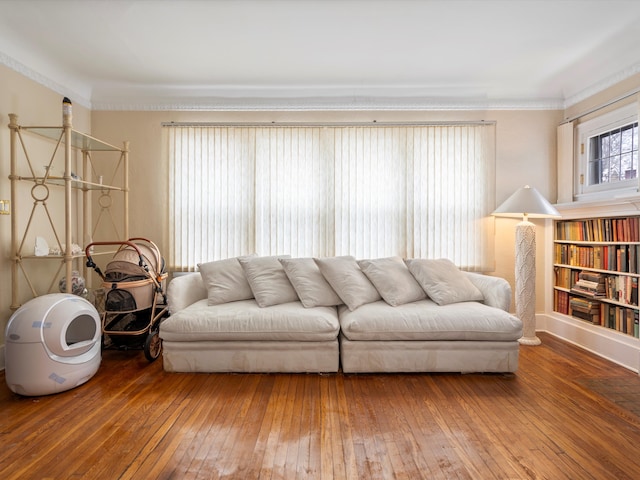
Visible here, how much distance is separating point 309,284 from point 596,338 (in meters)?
2.71

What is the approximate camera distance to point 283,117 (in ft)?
13.4

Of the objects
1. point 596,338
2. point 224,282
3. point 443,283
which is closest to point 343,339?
point 443,283

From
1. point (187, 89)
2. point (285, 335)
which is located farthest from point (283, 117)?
point (285, 335)

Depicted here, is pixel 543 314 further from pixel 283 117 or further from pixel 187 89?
pixel 187 89

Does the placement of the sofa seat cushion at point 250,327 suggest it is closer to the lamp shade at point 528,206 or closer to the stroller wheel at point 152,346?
the stroller wheel at point 152,346

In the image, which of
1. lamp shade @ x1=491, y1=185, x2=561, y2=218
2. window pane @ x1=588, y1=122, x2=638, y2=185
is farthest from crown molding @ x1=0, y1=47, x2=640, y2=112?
lamp shade @ x1=491, y1=185, x2=561, y2=218

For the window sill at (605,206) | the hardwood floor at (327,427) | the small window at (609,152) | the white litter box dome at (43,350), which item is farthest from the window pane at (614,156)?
the white litter box dome at (43,350)

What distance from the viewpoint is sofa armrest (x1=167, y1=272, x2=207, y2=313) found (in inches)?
124

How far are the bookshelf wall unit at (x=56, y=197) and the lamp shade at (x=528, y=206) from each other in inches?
156

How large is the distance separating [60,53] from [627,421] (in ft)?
16.6

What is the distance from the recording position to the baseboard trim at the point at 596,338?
305cm

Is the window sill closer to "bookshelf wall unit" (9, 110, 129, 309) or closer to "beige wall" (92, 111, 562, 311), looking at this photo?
"beige wall" (92, 111, 562, 311)

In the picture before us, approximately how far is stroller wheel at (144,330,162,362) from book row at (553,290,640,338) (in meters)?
4.05

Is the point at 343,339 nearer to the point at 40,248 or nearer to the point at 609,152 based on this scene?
the point at 40,248
